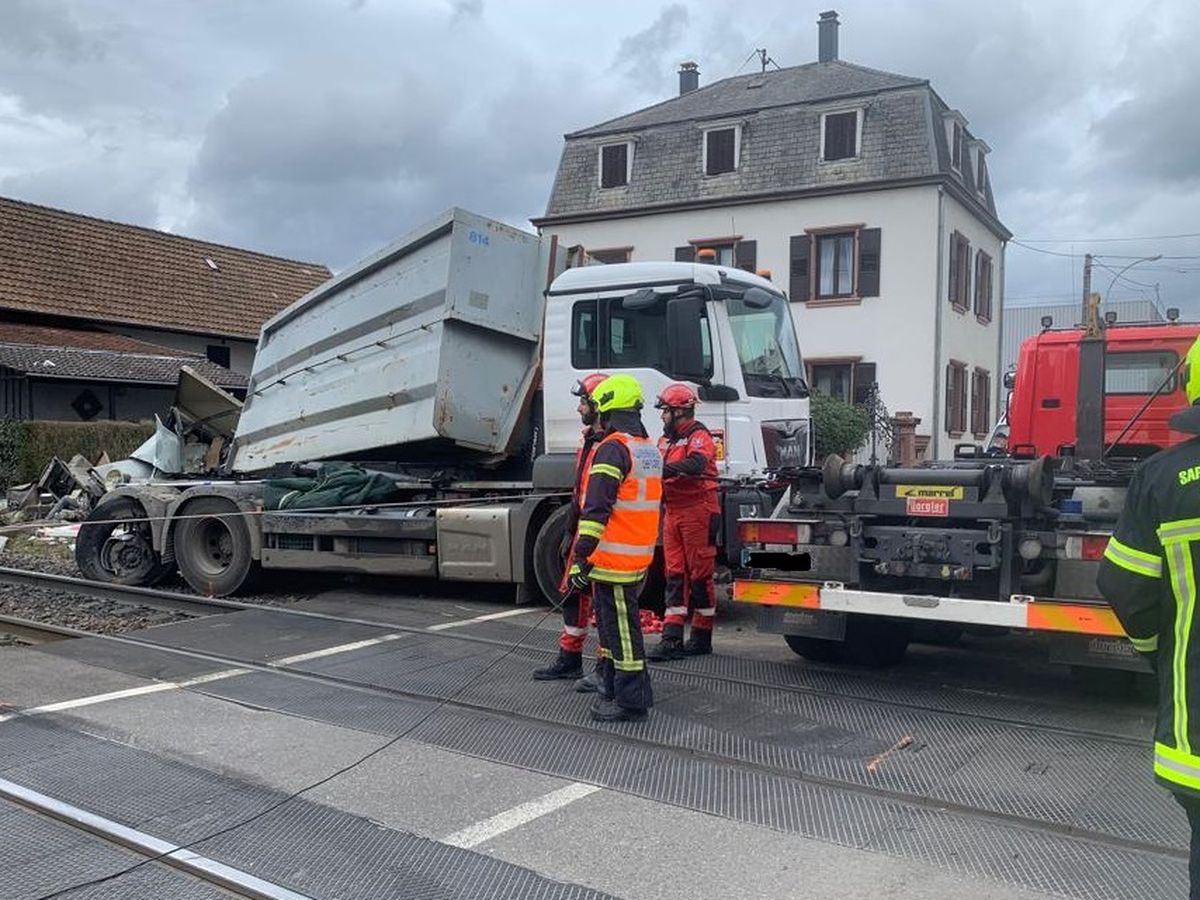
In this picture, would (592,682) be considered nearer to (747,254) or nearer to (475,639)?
(475,639)

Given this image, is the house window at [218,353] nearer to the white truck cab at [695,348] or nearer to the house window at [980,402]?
the house window at [980,402]

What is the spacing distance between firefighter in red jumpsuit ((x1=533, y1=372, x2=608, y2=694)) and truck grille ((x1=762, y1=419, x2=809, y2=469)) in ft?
7.10

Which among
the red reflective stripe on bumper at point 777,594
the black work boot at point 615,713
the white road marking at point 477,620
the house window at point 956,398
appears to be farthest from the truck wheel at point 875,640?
the house window at point 956,398

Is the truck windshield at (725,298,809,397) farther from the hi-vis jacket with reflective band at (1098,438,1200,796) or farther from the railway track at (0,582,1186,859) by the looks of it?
the hi-vis jacket with reflective band at (1098,438,1200,796)

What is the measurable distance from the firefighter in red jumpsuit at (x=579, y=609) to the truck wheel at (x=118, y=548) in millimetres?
5792

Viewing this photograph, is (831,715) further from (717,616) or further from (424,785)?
(717,616)

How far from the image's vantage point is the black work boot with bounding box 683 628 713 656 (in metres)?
7.11

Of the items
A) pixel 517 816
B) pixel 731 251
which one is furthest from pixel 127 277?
pixel 517 816

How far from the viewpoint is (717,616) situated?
8.88 meters

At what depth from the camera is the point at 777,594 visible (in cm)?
609

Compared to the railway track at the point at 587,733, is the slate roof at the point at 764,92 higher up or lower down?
higher up

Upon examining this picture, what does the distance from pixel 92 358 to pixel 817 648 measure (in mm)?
20531

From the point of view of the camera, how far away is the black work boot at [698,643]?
23.3 ft

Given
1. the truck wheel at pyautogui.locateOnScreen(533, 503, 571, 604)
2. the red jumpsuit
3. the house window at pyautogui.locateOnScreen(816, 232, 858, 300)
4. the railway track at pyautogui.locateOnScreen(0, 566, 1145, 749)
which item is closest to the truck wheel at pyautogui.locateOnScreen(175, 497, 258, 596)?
the railway track at pyautogui.locateOnScreen(0, 566, 1145, 749)
